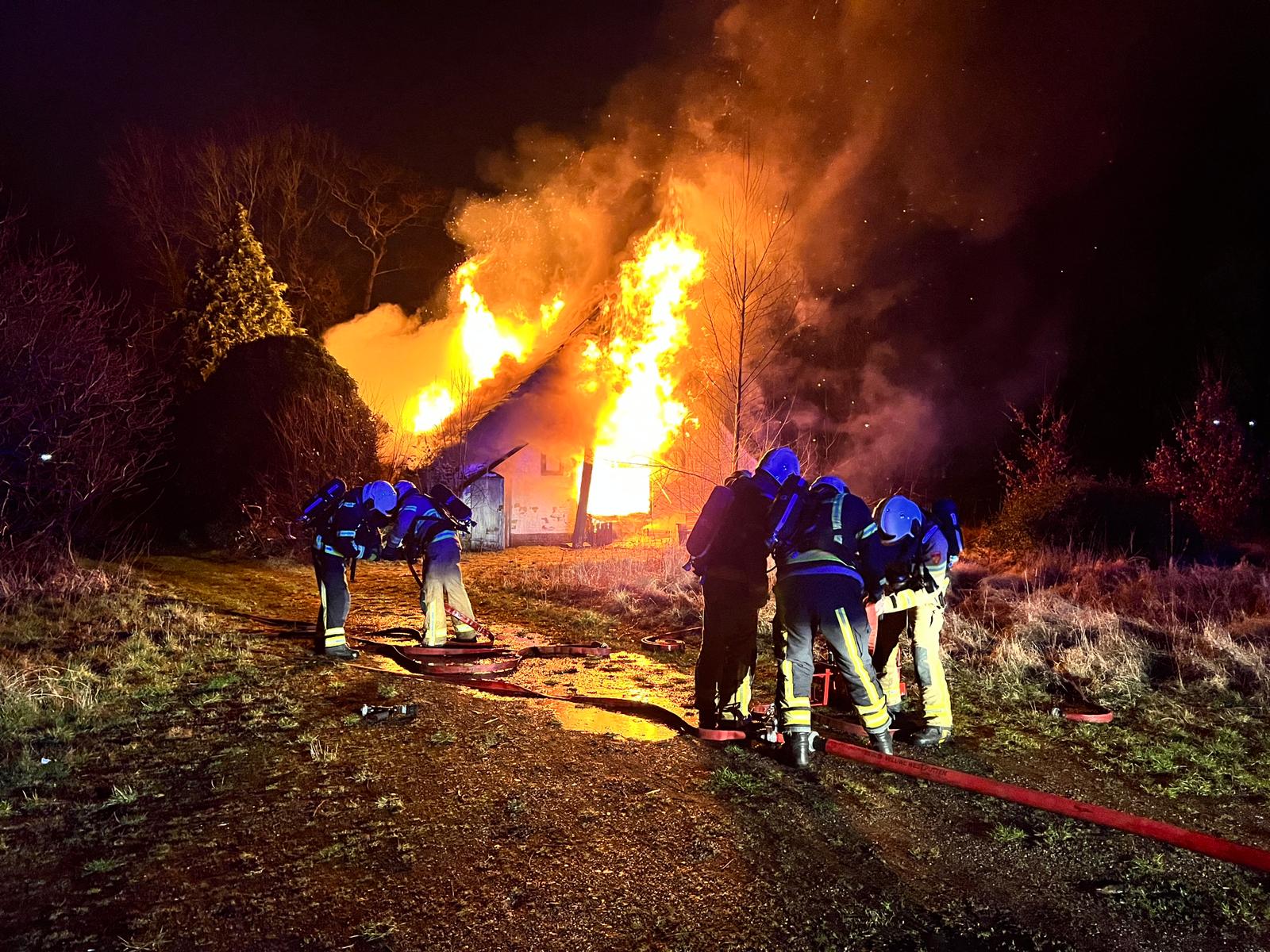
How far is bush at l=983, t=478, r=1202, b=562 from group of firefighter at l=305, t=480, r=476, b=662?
12.2m

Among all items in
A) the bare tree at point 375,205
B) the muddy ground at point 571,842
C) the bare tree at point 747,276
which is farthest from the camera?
the bare tree at point 375,205

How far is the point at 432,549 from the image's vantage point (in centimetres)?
731

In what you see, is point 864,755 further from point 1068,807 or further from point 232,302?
point 232,302

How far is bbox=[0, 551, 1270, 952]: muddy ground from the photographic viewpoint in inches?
117

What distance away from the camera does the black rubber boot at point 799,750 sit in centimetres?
466

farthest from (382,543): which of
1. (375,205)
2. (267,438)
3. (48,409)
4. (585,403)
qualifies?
(375,205)

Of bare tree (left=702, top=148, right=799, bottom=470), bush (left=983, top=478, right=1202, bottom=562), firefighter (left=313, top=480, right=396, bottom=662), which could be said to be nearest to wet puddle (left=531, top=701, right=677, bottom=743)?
firefighter (left=313, top=480, right=396, bottom=662)

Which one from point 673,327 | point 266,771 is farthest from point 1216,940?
point 673,327

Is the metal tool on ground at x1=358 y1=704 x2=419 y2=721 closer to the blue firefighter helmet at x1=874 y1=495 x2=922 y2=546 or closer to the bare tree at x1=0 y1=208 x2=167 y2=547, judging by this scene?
the blue firefighter helmet at x1=874 y1=495 x2=922 y2=546

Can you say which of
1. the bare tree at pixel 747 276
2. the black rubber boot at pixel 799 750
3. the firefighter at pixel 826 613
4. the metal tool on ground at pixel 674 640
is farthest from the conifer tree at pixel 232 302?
the black rubber boot at pixel 799 750

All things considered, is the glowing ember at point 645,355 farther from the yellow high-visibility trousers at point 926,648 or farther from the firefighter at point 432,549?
the yellow high-visibility trousers at point 926,648

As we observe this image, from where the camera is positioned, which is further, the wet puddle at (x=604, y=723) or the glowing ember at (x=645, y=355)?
the glowing ember at (x=645, y=355)

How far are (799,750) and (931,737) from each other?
→ 100 cm

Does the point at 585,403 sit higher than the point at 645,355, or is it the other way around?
the point at 645,355
